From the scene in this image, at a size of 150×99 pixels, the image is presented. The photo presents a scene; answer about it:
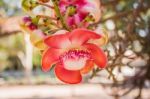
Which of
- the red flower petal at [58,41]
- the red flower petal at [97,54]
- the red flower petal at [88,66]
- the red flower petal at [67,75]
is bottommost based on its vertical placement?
the red flower petal at [67,75]

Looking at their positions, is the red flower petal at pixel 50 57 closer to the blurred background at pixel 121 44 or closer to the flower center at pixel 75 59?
the flower center at pixel 75 59

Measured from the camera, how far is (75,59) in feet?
1.46

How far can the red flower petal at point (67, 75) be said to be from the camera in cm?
44

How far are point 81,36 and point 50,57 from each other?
0.14 feet

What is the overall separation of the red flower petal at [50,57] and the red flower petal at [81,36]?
2 centimetres

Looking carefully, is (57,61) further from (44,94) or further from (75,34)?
(44,94)

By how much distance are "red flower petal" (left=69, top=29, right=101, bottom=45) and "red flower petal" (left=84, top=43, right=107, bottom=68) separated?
1 centimetres

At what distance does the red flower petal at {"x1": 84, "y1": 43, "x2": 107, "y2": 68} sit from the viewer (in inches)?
17.5

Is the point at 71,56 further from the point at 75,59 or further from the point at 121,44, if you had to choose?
the point at 121,44

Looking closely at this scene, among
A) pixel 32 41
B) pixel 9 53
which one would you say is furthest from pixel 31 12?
pixel 9 53

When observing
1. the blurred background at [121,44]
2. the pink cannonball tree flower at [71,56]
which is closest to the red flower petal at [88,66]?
the pink cannonball tree flower at [71,56]

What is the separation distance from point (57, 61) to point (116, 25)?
0.69 metres

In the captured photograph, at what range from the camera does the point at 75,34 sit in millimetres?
429

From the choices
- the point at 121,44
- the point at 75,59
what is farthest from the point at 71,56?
the point at 121,44
